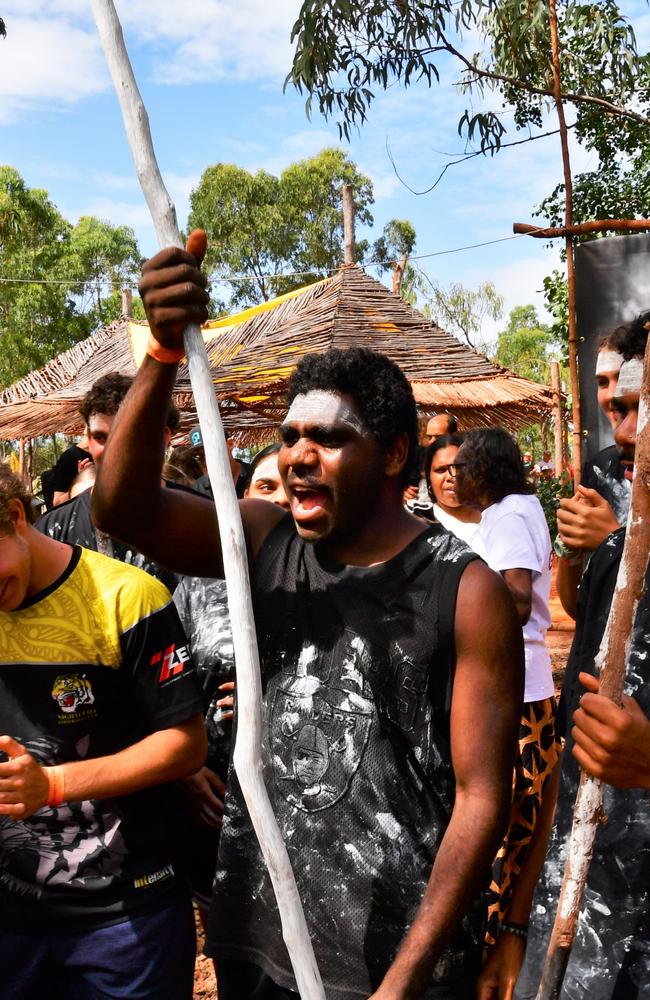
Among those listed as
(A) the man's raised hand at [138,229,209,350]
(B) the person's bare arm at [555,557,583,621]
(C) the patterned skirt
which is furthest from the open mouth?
(C) the patterned skirt

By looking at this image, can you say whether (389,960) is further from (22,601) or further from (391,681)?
(22,601)

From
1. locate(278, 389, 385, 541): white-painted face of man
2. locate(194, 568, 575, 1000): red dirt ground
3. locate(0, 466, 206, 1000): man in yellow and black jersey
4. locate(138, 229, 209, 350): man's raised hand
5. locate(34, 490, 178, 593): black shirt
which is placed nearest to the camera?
locate(138, 229, 209, 350): man's raised hand

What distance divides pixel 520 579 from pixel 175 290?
102 inches

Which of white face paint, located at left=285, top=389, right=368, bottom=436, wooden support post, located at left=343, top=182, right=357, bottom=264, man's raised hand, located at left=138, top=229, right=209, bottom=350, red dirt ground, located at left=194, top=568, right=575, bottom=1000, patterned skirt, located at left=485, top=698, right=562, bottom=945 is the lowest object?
red dirt ground, located at left=194, top=568, right=575, bottom=1000

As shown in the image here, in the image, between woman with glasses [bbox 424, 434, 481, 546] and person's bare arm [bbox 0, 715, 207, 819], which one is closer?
person's bare arm [bbox 0, 715, 207, 819]

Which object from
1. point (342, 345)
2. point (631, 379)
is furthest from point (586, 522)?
point (342, 345)

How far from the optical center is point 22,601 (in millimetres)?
2207

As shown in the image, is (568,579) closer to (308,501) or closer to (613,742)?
(308,501)

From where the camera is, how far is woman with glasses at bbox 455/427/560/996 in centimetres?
346

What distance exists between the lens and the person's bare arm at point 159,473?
1567 mm

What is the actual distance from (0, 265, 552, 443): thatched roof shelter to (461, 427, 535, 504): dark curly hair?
7.94 ft

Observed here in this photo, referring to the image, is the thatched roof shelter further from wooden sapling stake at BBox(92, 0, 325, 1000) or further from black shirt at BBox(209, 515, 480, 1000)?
wooden sapling stake at BBox(92, 0, 325, 1000)

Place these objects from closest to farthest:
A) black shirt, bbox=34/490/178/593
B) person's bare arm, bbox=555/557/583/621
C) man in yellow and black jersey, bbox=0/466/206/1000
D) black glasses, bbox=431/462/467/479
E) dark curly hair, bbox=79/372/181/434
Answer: man in yellow and black jersey, bbox=0/466/206/1000, person's bare arm, bbox=555/557/583/621, black shirt, bbox=34/490/178/593, dark curly hair, bbox=79/372/181/434, black glasses, bbox=431/462/467/479

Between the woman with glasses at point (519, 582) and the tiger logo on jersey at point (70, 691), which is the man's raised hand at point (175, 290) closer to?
the tiger logo on jersey at point (70, 691)
